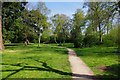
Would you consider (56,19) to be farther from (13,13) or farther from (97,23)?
(97,23)

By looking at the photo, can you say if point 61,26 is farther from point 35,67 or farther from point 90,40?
point 35,67

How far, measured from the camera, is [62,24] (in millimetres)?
88375

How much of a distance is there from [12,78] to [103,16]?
635 cm

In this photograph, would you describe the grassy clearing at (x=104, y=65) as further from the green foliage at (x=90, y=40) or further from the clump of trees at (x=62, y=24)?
the green foliage at (x=90, y=40)

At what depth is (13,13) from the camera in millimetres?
42125

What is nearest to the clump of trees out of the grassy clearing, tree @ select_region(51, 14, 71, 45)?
tree @ select_region(51, 14, 71, 45)

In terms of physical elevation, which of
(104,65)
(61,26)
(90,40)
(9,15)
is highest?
(61,26)

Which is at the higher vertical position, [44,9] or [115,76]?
[44,9]

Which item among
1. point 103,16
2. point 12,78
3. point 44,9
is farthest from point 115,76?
point 44,9

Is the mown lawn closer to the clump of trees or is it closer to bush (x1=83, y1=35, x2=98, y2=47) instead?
the clump of trees

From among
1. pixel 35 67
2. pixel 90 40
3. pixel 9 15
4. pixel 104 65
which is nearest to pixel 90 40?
pixel 90 40

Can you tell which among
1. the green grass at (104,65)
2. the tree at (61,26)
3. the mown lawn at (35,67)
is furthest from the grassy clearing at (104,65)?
the tree at (61,26)

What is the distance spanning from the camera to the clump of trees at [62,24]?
1631cm

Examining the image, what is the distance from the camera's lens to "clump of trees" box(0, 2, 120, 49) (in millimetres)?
16308
